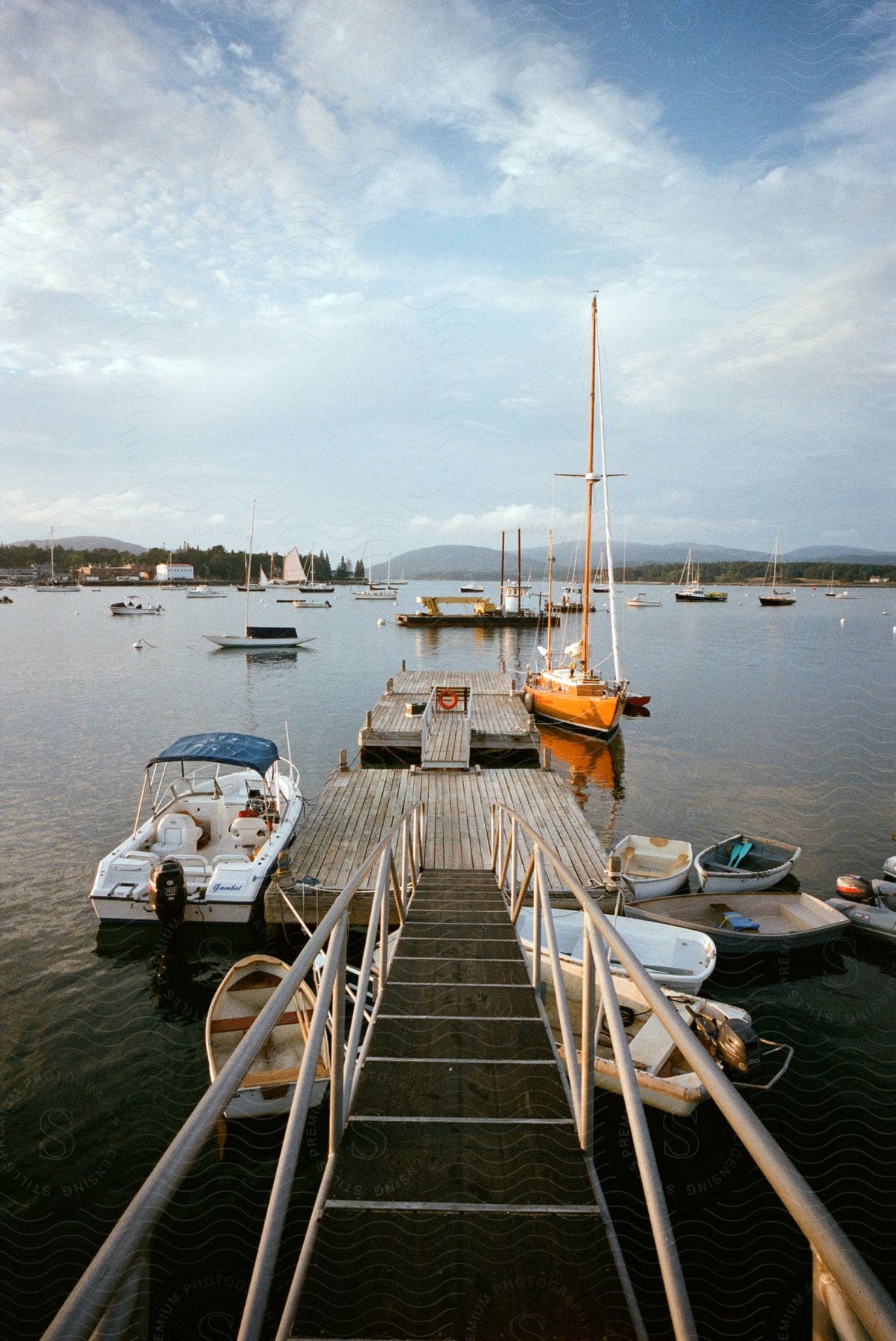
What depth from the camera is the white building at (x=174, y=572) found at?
17462 centimetres

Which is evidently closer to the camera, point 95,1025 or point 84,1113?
point 84,1113

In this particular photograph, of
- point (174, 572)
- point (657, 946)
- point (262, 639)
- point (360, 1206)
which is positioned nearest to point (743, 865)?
point (657, 946)

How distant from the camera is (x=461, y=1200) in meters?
2.55

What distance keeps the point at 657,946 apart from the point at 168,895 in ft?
23.6

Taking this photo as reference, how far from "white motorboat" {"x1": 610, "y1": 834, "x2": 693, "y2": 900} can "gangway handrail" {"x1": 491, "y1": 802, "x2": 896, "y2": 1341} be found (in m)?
8.76

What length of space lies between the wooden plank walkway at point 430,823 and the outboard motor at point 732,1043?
302 centimetres

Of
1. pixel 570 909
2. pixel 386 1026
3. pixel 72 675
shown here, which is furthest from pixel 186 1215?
pixel 72 675

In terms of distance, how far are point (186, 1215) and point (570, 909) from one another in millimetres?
6014

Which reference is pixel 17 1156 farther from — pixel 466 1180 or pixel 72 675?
pixel 72 675

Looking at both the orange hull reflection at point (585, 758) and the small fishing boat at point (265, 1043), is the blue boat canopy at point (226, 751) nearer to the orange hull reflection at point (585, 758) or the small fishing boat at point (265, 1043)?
the small fishing boat at point (265, 1043)

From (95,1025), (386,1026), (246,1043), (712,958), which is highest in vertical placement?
(246,1043)

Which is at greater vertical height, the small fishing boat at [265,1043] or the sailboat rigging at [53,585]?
the sailboat rigging at [53,585]

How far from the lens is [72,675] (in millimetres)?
41250

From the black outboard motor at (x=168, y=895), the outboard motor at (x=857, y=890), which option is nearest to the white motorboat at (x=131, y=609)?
the black outboard motor at (x=168, y=895)
